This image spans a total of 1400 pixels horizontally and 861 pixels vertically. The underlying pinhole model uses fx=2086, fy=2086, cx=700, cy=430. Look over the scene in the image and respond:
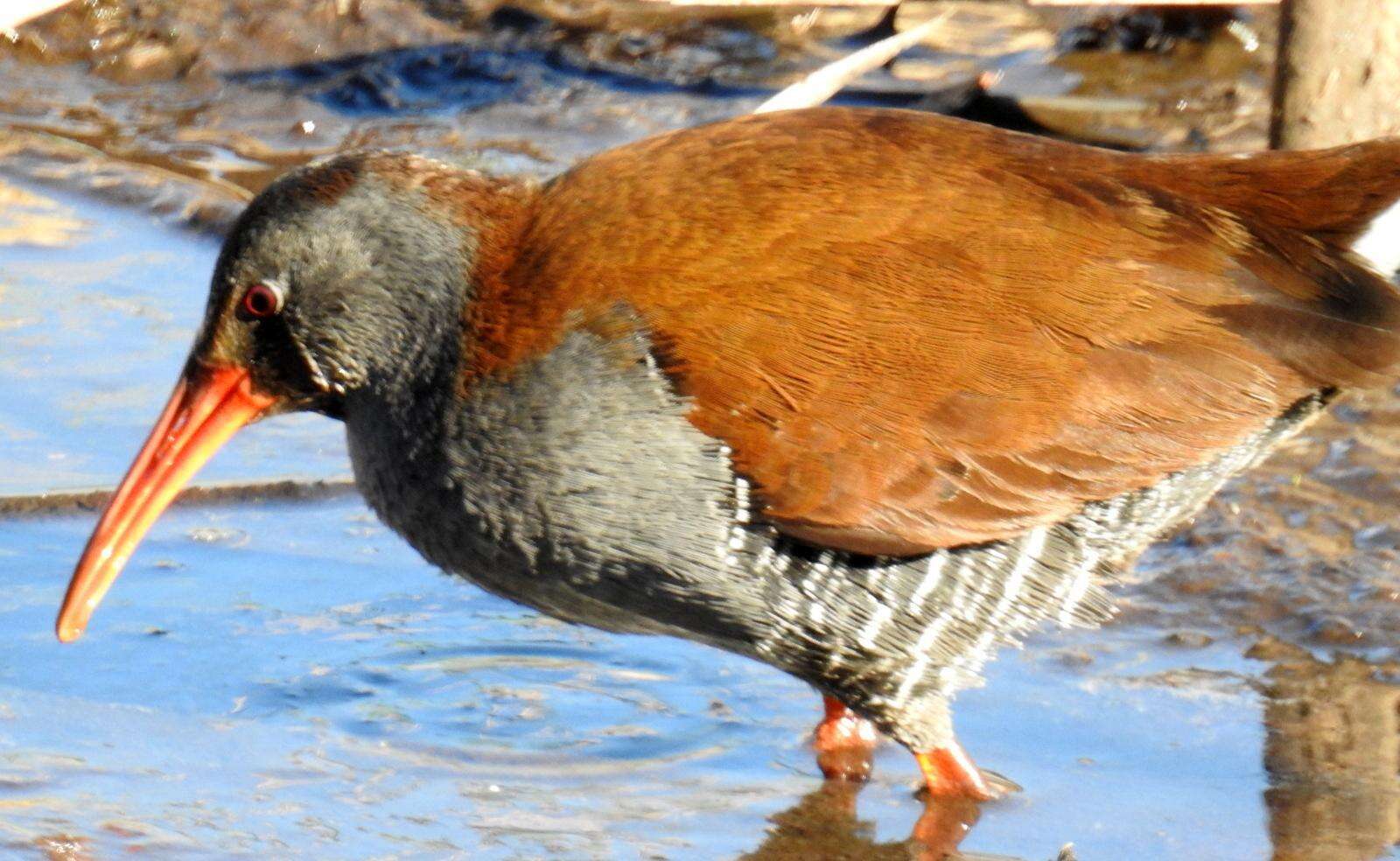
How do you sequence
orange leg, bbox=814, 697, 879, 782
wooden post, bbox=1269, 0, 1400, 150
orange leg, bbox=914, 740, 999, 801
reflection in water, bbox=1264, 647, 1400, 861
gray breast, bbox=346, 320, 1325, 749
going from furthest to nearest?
wooden post, bbox=1269, 0, 1400, 150
orange leg, bbox=814, 697, 879, 782
orange leg, bbox=914, 740, 999, 801
reflection in water, bbox=1264, 647, 1400, 861
gray breast, bbox=346, 320, 1325, 749

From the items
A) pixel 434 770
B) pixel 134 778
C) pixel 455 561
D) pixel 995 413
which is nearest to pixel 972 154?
pixel 995 413

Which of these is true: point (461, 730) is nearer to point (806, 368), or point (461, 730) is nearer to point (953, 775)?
point (953, 775)

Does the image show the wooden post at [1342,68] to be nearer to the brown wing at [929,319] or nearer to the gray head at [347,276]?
the brown wing at [929,319]

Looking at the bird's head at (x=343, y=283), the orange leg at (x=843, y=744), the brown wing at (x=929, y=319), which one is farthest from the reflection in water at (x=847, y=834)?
the bird's head at (x=343, y=283)

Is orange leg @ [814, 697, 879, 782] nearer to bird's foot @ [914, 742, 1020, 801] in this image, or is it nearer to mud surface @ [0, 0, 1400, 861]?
mud surface @ [0, 0, 1400, 861]

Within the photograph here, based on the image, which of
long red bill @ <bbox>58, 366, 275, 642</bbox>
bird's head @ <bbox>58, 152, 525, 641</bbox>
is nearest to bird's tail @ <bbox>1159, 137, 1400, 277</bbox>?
bird's head @ <bbox>58, 152, 525, 641</bbox>

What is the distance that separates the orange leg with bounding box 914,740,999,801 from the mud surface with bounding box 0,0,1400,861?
0.19 ft

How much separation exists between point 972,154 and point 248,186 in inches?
158

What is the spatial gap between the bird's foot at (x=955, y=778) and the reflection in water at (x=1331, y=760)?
22.4 inches

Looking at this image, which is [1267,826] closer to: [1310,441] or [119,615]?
[1310,441]

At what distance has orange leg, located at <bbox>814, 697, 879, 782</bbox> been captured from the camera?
4617mm

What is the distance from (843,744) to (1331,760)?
1049 mm

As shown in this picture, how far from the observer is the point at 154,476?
440 cm

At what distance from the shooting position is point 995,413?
163 inches
